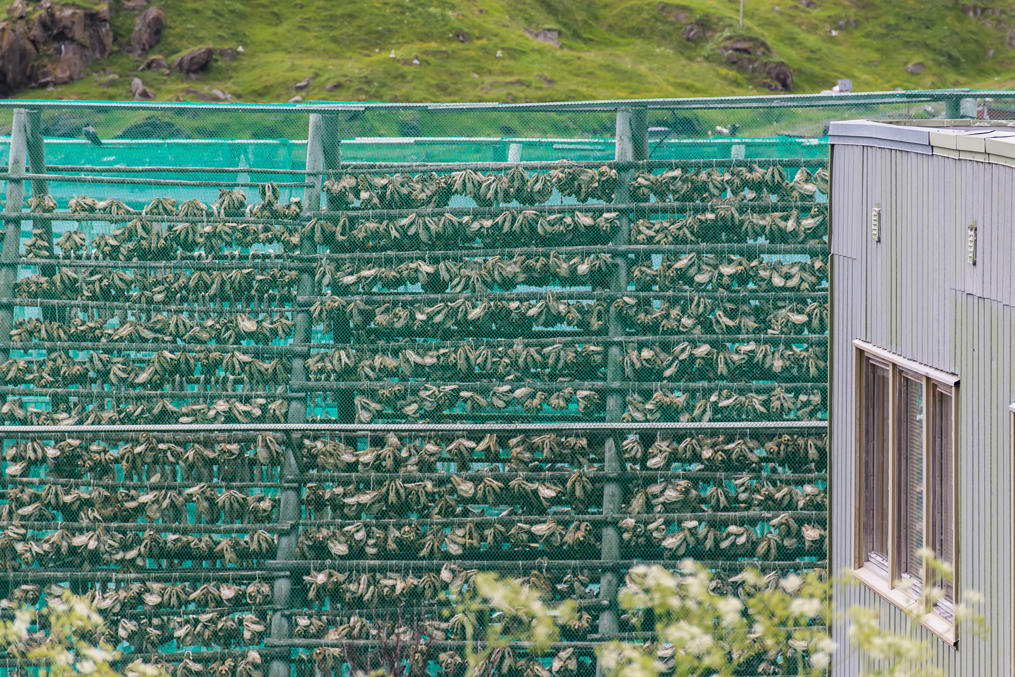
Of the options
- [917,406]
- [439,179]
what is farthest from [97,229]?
[917,406]

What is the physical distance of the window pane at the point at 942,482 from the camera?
512 cm

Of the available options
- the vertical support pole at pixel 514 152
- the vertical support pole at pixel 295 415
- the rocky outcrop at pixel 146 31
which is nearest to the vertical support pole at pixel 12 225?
the vertical support pole at pixel 295 415

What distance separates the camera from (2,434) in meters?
7.00

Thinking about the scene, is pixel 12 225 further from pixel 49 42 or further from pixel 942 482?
pixel 49 42

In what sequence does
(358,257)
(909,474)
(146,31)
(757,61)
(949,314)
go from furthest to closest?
(757,61) < (146,31) < (358,257) < (909,474) < (949,314)

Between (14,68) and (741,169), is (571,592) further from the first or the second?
(14,68)

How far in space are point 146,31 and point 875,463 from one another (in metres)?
45.0

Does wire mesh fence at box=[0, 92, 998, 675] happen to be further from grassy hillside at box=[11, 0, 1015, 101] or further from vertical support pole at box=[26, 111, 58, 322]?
grassy hillside at box=[11, 0, 1015, 101]

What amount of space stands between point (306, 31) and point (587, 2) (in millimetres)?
15113

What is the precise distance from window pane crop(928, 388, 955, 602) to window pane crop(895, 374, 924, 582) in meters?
0.09

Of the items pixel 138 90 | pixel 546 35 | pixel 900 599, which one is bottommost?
pixel 900 599

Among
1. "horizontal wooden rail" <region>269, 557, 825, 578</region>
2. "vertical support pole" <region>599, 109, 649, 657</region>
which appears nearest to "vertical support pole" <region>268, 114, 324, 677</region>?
"horizontal wooden rail" <region>269, 557, 825, 578</region>

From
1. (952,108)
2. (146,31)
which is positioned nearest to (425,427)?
(952,108)

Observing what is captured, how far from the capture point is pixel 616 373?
23.3ft
